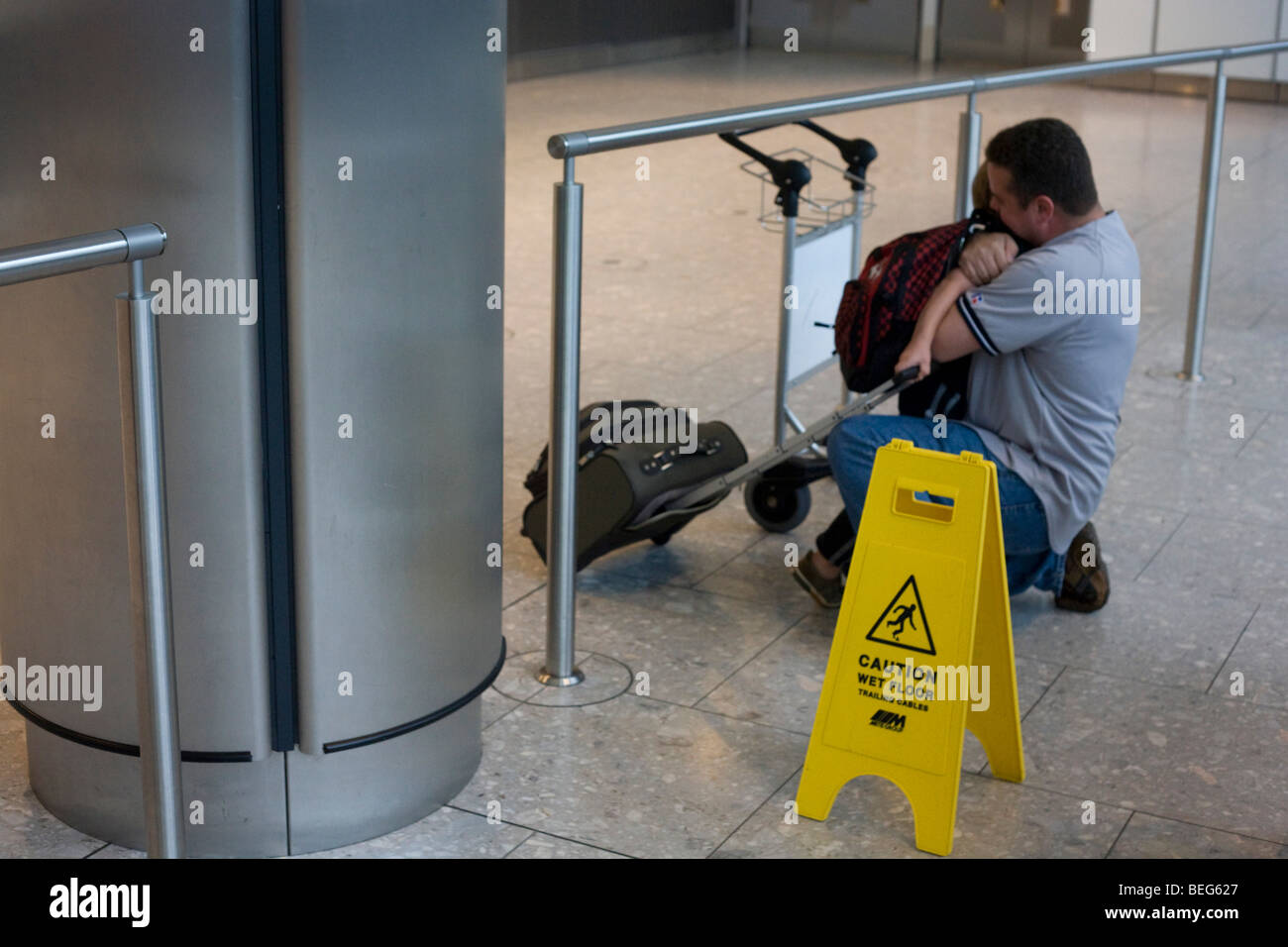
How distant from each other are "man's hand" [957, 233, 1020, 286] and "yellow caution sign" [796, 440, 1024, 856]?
83 centimetres

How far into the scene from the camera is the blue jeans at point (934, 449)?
→ 11.9 feet

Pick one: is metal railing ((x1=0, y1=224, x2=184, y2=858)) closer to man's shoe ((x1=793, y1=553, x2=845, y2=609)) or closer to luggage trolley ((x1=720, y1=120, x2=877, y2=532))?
man's shoe ((x1=793, y1=553, x2=845, y2=609))

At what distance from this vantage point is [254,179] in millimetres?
2424

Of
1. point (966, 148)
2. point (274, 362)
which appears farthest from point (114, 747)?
point (966, 148)

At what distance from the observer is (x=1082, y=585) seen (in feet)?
12.8

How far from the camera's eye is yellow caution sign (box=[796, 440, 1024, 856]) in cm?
282

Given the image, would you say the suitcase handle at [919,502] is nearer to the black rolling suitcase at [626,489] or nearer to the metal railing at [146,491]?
the black rolling suitcase at [626,489]

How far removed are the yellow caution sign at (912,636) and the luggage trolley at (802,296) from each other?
116cm

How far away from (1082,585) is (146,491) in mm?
2455

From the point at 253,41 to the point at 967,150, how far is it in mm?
2820

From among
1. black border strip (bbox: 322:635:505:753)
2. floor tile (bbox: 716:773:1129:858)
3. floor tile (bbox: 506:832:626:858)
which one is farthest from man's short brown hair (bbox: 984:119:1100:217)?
floor tile (bbox: 506:832:626:858)

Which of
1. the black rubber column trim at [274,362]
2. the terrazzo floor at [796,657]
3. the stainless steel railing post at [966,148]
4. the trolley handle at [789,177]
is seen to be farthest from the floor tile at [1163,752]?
the stainless steel railing post at [966,148]
